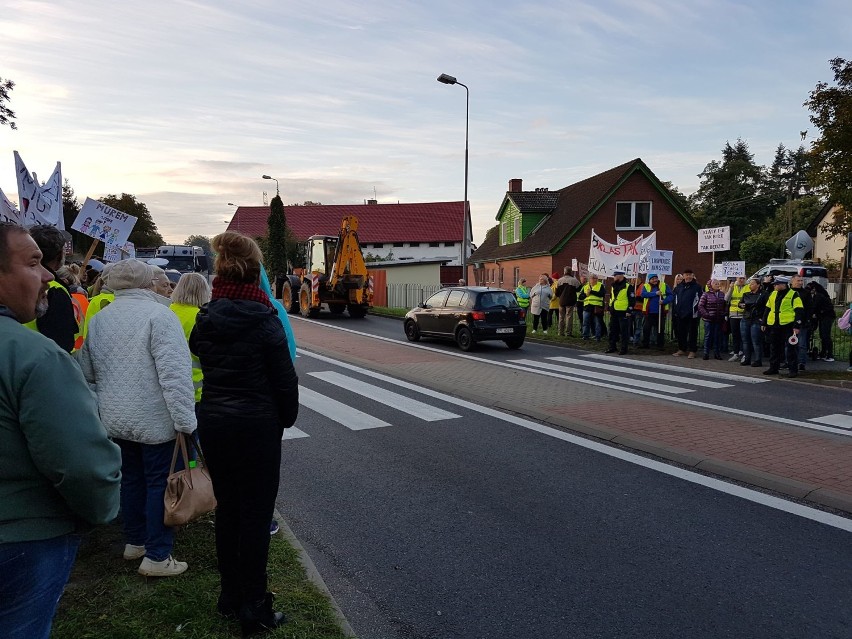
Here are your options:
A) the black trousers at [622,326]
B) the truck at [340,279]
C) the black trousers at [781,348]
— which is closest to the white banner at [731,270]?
the black trousers at [622,326]

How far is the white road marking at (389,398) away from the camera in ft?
29.6

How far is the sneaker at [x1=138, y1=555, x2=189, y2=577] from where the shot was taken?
390 centimetres

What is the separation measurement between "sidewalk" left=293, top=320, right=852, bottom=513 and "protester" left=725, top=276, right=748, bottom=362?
1091mm

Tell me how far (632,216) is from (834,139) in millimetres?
9972

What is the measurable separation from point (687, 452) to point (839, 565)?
8.41 ft

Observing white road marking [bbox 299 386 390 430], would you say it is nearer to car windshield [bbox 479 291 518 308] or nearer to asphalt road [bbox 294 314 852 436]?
asphalt road [bbox 294 314 852 436]

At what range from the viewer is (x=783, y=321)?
12.1m

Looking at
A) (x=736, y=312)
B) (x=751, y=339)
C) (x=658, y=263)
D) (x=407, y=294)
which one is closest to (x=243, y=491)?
(x=751, y=339)

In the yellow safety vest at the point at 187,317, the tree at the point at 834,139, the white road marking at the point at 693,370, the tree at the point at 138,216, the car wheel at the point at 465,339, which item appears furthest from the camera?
the tree at the point at 138,216

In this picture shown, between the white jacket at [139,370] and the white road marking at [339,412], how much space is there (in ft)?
15.1

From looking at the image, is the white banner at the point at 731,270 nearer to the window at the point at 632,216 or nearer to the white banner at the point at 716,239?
the white banner at the point at 716,239

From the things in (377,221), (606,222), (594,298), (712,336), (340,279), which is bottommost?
(712,336)

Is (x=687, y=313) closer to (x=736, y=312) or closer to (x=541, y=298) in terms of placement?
(x=736, y=312)

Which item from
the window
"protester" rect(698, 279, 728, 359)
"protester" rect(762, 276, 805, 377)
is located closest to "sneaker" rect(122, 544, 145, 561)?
"protester" rect(762, 276, 805, 377)
